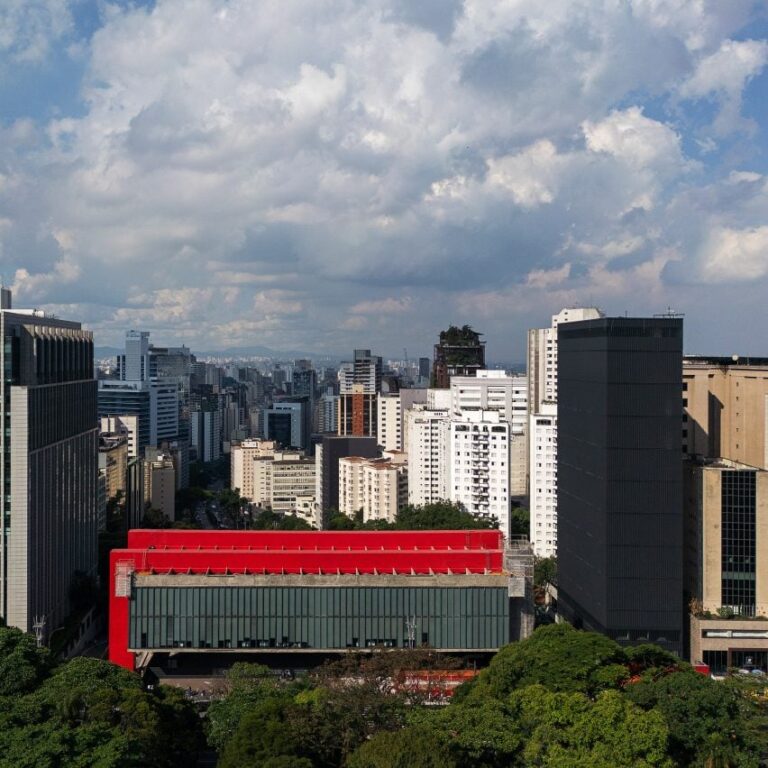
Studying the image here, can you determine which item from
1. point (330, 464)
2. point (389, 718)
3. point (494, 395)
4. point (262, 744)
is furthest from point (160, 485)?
point (262, 744)

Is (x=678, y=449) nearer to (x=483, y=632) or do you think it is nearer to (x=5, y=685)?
(x=483, y=632)

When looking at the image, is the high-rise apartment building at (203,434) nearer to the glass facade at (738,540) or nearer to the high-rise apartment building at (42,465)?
the high-rise apartment building at (42,465)

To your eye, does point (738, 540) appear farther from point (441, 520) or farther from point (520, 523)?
point (520, 523)

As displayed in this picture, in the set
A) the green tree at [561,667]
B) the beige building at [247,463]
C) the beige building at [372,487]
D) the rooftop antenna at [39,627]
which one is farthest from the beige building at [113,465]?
the green tree at [561,667]

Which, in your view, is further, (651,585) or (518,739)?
(651,585)

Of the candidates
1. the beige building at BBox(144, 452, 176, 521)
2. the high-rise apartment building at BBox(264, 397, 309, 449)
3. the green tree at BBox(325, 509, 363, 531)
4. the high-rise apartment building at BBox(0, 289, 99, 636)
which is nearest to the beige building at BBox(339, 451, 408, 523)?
the green tree at BBox(325, 509, 363, 531)

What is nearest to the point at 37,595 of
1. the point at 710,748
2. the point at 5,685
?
the point at 5,685
